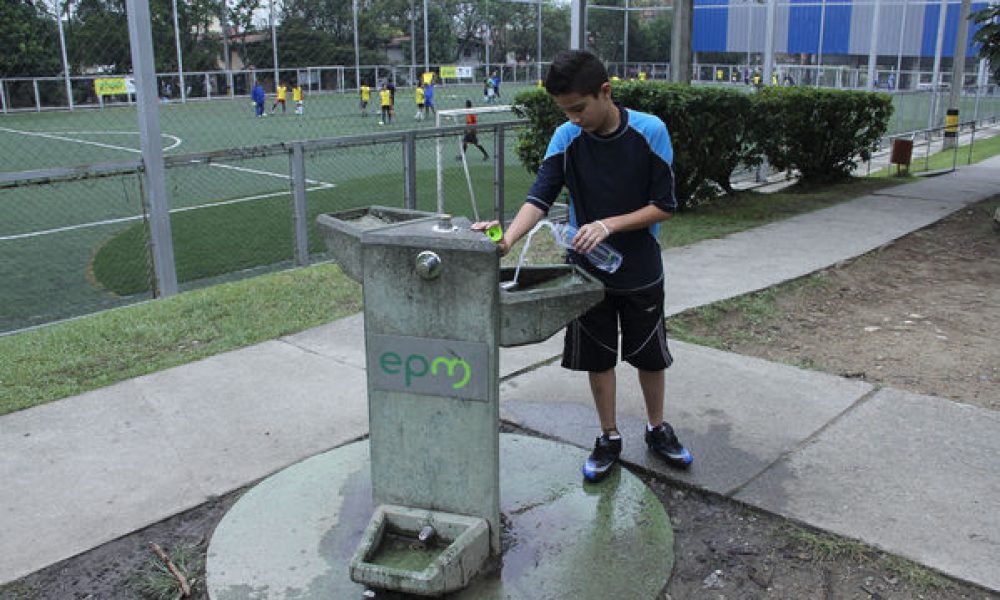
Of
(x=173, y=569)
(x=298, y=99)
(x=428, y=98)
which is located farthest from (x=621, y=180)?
(x=428, y=98)

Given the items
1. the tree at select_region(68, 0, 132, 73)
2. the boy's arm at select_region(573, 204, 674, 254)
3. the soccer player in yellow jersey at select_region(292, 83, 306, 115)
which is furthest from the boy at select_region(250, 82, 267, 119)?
the boy's arm at select_region(573, 204, 674, 254)

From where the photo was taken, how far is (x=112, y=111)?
50.7ft

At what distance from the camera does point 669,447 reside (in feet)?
12.6

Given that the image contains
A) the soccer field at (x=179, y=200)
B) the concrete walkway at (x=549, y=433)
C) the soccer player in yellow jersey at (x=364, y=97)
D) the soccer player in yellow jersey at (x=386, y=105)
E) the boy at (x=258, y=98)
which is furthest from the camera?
the soccer player in yellow jersey at (x=364, y=97)

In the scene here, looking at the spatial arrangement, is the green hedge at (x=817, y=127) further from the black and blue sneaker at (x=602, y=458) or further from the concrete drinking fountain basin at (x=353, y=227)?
the concrete drinking fountain basin at (x=353, y=227)

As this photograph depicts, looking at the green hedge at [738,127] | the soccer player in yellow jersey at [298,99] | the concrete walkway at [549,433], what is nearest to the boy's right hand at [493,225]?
the concrete walkway at [549,433]

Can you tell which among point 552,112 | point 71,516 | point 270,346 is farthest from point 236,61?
point 71,516

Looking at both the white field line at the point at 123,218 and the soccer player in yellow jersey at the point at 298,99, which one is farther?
the soccer player in yellow jersey at the point at 298,99

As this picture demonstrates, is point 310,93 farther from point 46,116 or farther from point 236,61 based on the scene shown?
point 46,116

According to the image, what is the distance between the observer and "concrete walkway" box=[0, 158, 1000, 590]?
3410mm

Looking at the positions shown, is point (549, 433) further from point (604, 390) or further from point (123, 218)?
point (123, 218)

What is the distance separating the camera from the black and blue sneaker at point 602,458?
367 centimetres

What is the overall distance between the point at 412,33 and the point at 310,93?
6.54 metres

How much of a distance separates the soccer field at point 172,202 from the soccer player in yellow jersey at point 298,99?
3.45 meters
